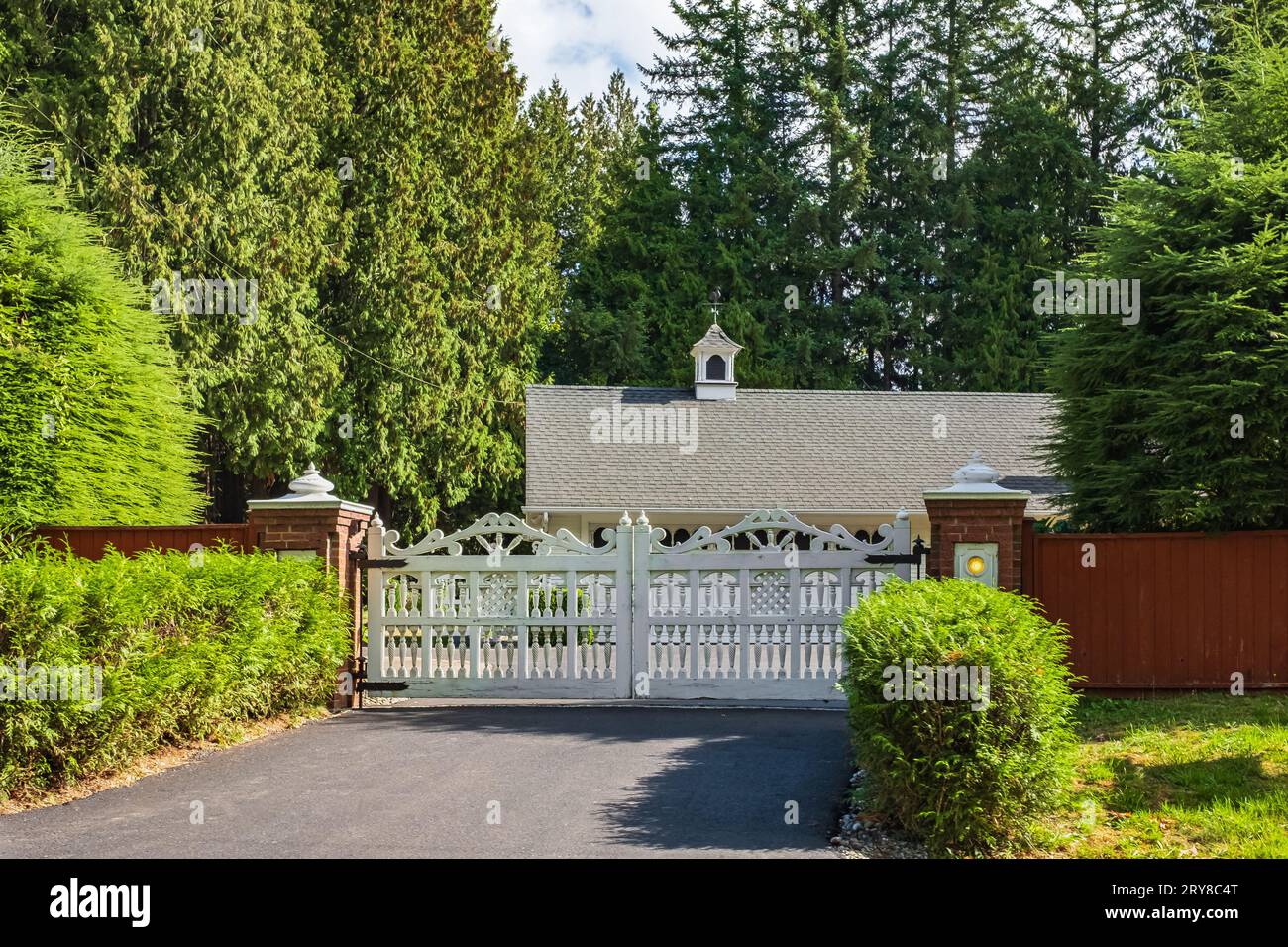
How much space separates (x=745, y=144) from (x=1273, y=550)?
3057cm

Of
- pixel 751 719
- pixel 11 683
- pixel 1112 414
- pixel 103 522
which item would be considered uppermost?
pixel 1112 414

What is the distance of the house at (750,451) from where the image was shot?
24047 millimetres

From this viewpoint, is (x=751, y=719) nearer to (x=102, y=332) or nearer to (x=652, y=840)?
(x=652, y=840)

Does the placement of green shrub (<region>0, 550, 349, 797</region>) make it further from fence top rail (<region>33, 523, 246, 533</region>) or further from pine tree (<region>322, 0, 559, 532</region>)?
pine tree (<region>322, 0, 559, 532</region>)

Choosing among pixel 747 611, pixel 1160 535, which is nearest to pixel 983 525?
pixel 1160 535

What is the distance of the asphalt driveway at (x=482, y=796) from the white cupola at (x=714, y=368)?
715 inches

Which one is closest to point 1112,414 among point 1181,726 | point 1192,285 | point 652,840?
point 1192,285

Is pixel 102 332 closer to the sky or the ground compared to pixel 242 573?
closer to the sky

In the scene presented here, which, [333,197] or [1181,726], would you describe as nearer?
[1181,726]

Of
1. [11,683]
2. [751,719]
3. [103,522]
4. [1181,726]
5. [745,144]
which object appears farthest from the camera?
[745,144]

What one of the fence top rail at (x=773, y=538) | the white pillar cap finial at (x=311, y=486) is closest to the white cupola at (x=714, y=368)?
the fence top rail at (x=773, y=538)

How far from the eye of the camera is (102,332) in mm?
12203

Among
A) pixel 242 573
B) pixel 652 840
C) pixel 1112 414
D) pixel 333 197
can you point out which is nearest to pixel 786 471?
pixel 333 197

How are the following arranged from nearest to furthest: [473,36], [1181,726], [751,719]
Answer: [1181,726] < [751,719] < [473,36]
